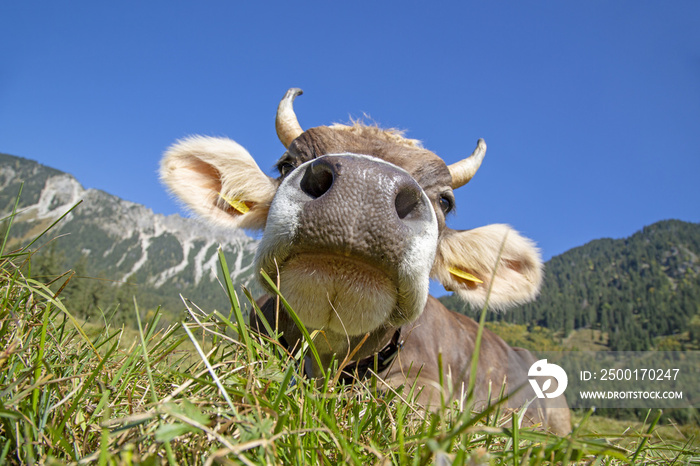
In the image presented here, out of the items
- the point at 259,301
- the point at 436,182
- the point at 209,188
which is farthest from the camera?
the point at 259,301

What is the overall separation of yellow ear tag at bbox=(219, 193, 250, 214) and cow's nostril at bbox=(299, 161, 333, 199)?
6.38 feet

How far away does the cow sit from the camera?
7.43 ft

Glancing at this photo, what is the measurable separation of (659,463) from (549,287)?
709ft

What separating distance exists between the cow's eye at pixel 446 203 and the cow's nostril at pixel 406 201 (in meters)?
1.56

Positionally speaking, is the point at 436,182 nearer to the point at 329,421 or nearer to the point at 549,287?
the point at 329,421

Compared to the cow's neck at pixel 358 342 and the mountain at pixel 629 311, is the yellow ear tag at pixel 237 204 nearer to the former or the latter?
the cow's neck at pixel 358 342

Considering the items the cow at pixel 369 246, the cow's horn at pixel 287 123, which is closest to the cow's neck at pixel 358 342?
the cow at pixel 369 246

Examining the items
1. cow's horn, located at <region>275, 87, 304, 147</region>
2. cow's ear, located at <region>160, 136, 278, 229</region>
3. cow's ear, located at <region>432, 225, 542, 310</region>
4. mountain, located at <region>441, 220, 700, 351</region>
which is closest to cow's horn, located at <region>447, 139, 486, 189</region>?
cow's ear, located at <region>432, 225, 542, 310</region>

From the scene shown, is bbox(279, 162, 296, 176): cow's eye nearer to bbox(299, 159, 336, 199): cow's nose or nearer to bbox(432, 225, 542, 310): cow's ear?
bbox(299, 159, 336, 199): cow's nose

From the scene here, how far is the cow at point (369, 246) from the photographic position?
227 cm

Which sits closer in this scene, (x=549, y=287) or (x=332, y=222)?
(x=332, y=222)

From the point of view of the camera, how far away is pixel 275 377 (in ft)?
4.67

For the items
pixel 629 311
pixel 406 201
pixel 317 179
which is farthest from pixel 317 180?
pixel 629 311

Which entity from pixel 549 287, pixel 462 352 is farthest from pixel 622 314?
pixel 462 352
